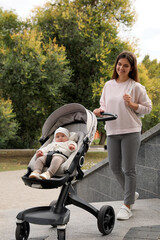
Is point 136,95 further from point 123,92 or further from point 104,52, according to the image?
point 104,52

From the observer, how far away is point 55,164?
10.2 feet

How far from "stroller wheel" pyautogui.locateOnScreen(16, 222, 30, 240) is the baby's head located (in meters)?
0.89

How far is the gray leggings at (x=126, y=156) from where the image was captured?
151 inches

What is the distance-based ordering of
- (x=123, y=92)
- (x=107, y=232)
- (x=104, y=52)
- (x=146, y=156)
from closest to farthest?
(x=107, y=232), (x=123, y=92), (x=146, y=156), (x=104, y=52)

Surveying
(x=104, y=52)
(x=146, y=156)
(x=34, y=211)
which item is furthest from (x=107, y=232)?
(x=104, y=52)

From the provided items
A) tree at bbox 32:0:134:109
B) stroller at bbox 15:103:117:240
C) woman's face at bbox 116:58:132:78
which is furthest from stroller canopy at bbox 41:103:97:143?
tree at bbox 32:0:134:109

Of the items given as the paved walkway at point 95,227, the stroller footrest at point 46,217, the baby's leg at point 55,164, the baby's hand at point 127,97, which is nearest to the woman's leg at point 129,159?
the paved walkway at point 95,227

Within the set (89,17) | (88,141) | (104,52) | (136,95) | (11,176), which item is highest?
(89,17)

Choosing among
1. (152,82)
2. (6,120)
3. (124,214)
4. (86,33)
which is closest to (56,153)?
(124,214)

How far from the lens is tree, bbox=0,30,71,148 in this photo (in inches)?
657

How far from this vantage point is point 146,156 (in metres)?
5.16

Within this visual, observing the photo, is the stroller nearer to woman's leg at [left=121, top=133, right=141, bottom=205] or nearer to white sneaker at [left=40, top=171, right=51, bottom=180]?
white sneaker at [left=40, top=171, right=51, bottom=180]

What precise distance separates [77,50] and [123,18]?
10.9 ft

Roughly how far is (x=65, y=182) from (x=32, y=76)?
1420cm
